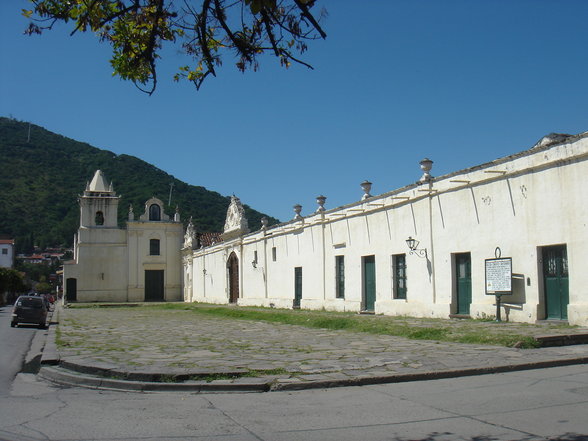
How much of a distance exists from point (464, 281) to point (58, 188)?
90226mm

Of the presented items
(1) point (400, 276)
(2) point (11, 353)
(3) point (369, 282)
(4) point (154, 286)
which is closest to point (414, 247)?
(1) point (400, 276)

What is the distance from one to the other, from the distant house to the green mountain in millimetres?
1841

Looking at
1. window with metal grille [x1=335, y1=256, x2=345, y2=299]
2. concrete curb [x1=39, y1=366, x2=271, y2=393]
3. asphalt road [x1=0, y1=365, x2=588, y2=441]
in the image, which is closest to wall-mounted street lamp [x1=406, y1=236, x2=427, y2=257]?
window with metal grille [x1=335, y1=256, x2=345, y2=299]

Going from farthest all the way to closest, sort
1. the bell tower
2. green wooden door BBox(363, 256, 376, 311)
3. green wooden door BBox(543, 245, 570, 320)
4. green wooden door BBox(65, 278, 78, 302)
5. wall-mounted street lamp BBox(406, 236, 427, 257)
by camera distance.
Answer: the bell tower < green wooden door BBox(65, 278, 78, 302) < green wooden door BBox(363, 256, 376, 311) < wall-mounted street lamp BBox(406, 236, 427, 257) < green wooden door BBox(543, 245, 570, 320)

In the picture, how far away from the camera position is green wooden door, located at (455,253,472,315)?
17.4m

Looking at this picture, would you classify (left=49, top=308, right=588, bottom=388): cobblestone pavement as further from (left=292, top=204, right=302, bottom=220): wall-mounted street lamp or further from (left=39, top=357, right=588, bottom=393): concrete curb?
(left=292, top=204, right=302, bottom=220): wall-mounted street lamp

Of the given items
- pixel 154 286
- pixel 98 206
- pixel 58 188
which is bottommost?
pixel 154 286

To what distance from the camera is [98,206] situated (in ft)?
165

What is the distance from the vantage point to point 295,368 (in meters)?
9.05

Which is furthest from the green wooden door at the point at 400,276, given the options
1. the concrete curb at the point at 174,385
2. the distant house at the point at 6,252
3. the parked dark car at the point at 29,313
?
the distant house at the point at 6,252

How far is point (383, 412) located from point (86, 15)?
536 cm

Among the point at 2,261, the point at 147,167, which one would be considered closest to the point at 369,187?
the point at 147,167

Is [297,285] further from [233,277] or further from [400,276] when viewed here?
[233,277]

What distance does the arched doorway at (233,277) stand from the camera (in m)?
36.7
